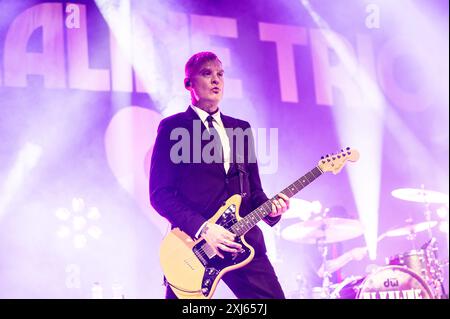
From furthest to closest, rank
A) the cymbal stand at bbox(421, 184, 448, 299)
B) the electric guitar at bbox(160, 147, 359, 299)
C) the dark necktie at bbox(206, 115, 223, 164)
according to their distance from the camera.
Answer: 1. the cymbal stand at bbox(421, 184, 448, 299)
2. the dark necktie at bbox(206, 115, 223, 164)
3. the electric guitar at bbox(160, 147, 359, 299)

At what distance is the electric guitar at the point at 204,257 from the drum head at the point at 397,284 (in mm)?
1697

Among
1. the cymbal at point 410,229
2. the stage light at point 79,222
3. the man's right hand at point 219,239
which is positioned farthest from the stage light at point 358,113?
the stage light at point 79,222

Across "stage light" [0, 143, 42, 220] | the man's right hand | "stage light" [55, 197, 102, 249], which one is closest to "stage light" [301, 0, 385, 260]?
the man's right hand

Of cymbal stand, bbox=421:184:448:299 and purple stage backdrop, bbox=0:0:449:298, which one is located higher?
purple stage backdrop, bbox=0:0:449:298

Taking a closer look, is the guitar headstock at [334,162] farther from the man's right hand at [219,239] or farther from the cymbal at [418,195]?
the cymbal at [418,195]

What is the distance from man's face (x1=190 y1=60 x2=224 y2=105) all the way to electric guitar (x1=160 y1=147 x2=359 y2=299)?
929 millimetres

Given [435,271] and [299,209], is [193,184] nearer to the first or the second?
[299,209]

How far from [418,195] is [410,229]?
1.24ft

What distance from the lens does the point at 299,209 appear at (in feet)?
19.4

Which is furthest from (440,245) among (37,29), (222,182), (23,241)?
(37,29)

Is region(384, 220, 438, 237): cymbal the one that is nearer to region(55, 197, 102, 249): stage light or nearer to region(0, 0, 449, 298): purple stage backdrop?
region(0, 0, 449, 298): purple stage backdrop

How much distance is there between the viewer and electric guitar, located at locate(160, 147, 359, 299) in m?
4.43

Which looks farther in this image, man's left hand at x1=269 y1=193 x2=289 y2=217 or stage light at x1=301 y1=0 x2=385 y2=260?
stage light at x1=301 y1=0 x2=385 y2=260
